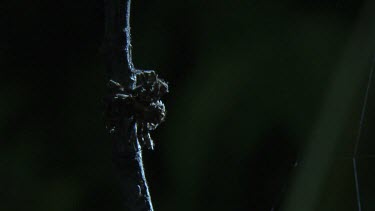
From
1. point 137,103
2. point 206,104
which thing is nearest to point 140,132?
point 137,103

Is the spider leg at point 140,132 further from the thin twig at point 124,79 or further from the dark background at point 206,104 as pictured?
the dark background at point 206,104

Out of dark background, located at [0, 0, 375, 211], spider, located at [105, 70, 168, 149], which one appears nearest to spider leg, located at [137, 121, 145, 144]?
spider, located at [105, 70, 168, 149]

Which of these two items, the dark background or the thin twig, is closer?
the thin twig

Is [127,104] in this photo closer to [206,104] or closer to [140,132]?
[140,132]

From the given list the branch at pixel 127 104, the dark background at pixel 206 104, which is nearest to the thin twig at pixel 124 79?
the branch at pixel 127 104

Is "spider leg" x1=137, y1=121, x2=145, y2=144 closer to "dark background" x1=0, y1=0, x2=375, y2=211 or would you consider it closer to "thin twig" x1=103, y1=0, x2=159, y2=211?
"thin twig" x1=103, y1=0, x2=159, y2=211

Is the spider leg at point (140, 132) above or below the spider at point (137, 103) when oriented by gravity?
below
